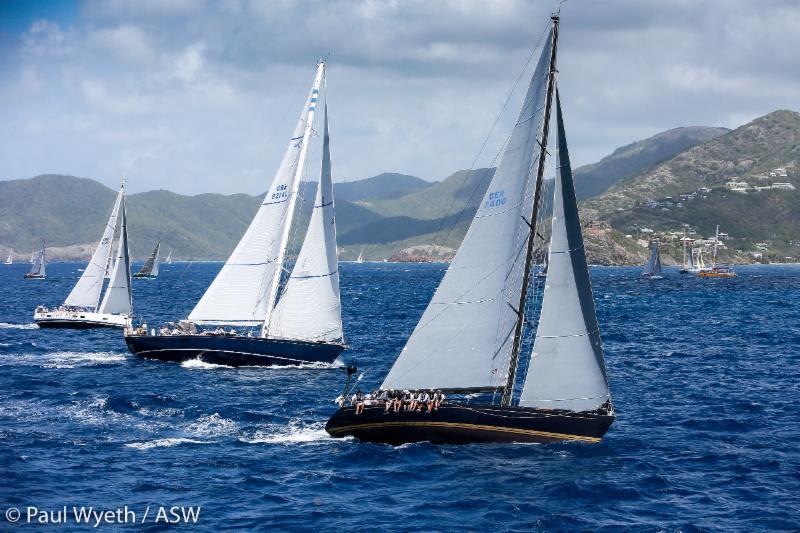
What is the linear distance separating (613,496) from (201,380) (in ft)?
104

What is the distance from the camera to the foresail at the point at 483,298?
37938 millimetres

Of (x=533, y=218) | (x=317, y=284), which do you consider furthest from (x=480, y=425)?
(x=317, y=284)

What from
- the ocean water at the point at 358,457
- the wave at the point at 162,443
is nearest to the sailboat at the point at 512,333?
the ocean water at the point at 358,457

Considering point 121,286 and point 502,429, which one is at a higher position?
point 121,286

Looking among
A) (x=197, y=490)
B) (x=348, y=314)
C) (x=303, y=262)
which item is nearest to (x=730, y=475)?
(x=197, y=490)

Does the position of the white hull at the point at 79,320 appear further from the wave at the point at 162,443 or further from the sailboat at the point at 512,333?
the sailboat at the point at 512,333

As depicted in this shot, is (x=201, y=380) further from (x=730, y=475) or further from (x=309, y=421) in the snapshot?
(x=730, y=475)

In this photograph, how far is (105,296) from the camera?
3479 inches

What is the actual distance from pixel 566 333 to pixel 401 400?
25.5 feet

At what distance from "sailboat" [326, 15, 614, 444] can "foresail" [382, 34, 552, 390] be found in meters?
0.04

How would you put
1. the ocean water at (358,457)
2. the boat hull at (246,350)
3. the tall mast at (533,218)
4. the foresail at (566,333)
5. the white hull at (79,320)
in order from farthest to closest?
the white hull at (79,320) → the boat hull at (246,350) → the foresail at (566,333) → the tall mast at (533,218) → the ocean water at (358,457)

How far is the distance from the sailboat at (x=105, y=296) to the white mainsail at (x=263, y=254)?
25.3 m

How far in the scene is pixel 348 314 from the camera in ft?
371

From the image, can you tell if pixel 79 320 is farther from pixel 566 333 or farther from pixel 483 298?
pixel 566 333
